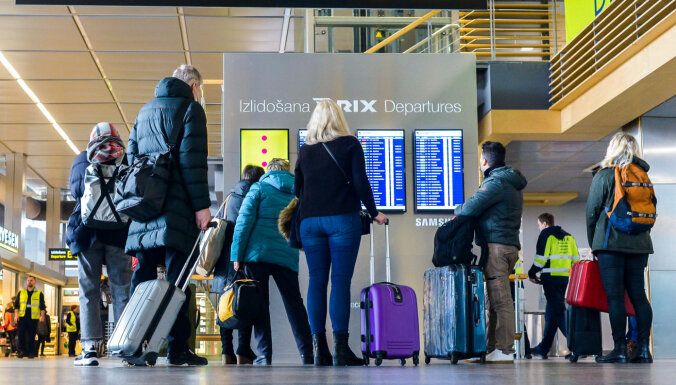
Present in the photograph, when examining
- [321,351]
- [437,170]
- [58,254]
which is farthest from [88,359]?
[58,254]

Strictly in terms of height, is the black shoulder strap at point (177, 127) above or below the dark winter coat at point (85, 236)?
above

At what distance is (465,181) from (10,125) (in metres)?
13.1

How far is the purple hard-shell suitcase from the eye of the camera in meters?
5.95

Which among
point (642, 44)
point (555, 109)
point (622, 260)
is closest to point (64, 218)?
point (555, 109)

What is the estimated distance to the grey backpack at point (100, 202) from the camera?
5.74m

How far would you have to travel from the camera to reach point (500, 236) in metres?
6.55

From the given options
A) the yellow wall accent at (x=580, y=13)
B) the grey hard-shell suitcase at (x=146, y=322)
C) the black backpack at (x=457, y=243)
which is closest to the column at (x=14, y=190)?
the yellow wall accent at (x=580, y=13)

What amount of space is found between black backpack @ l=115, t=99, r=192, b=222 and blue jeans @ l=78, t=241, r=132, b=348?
31.1 inches

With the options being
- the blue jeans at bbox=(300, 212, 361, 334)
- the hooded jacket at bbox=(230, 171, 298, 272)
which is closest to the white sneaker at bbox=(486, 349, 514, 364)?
the hooded jacket at bbox=(230, 171, 298, 272)

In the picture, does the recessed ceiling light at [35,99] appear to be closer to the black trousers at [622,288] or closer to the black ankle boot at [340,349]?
the black ankle boot at [340,349]

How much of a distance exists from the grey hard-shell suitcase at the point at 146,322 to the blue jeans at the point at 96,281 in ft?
3.06

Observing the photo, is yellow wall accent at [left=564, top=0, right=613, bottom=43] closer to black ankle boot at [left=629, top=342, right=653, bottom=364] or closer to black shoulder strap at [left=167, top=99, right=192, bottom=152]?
black ankle boot at [left=629, top=342, right=653, bottom=364]

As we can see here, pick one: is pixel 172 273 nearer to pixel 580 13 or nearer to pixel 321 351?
pixel 321 351

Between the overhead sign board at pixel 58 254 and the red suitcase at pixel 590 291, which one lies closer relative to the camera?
the red suitcase at pixel 590 291
